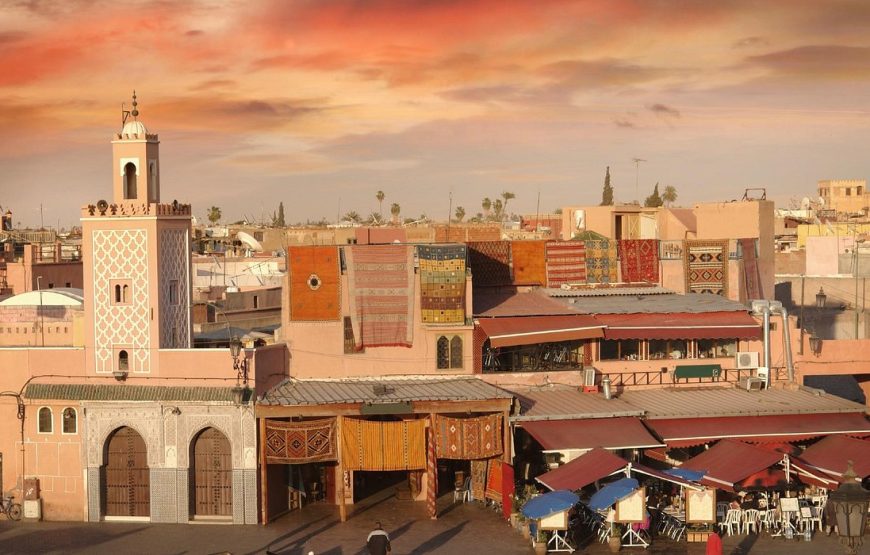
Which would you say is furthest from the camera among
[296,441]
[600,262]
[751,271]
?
[751,271]

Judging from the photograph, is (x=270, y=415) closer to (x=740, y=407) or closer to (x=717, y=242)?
(x=740, y=407)

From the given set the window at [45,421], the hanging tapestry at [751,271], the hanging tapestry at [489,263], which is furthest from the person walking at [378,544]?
the hanging tapestry at [751,271]

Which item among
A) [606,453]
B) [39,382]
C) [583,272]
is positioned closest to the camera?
[606,453]

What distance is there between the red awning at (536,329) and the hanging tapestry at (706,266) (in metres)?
5.53

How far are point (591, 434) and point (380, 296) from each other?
589 cm

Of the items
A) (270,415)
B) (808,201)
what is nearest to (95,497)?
(270,415)

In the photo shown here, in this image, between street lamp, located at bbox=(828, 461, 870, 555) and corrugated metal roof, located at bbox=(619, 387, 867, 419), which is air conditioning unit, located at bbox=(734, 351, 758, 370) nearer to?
corrugated metal roof, located at bbox=(619, 387, 867, 419)

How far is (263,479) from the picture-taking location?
2445cm

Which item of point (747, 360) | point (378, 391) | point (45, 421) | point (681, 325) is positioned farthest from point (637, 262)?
point (45, 421)

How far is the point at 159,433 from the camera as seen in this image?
2470 cm

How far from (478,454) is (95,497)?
7954 mm

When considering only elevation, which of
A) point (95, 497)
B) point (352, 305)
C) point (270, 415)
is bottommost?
point (95, 497)

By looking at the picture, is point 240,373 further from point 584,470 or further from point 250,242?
point 250,242

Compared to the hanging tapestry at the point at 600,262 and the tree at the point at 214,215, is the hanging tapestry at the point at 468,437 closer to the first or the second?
the hanging tapestry at the point at 600,262
